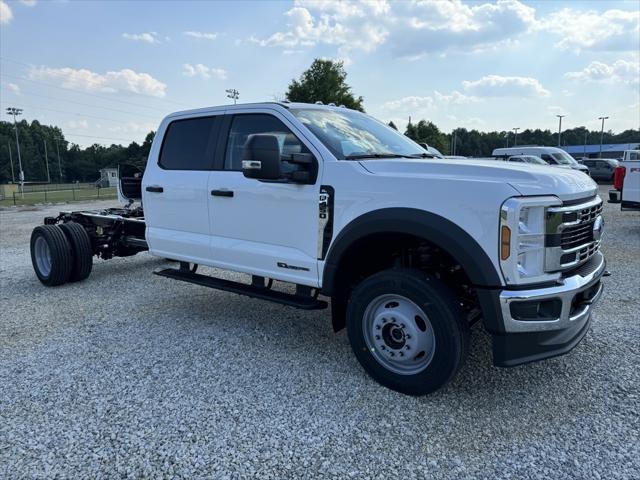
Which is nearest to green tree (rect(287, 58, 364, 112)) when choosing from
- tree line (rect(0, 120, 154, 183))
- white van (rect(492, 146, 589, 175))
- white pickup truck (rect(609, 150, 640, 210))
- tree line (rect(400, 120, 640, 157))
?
white van (rect(492, 146, 589, 175))

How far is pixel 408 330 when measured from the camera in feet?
11.0

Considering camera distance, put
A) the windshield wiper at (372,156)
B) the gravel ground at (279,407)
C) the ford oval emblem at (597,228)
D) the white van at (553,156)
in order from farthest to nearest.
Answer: the white van at (553,156) < the windshield wiper at (372,156) < the ford oval emblem at (597,228) < the gravel ground at (279,407)

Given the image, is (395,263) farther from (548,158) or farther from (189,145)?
(548,158)

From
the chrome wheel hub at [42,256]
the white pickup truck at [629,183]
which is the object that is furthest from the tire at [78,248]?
the white pickup truck at [629,183]

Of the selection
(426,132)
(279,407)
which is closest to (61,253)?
(279,407)

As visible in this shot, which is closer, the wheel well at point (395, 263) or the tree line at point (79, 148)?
the wheel well at point (395, 263)

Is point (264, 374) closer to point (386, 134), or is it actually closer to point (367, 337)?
point (367, 337)

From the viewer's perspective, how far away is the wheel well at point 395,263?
3.57 m

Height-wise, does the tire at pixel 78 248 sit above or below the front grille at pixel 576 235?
Result: below

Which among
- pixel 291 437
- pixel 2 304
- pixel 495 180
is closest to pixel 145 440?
pixel 291 437

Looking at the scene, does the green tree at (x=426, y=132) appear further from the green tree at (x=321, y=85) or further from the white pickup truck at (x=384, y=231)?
the white pickup truck at (x=384, y=231)

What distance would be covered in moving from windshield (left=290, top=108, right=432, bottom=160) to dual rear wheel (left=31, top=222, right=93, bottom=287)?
4.10 metres

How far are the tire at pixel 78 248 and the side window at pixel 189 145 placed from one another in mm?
2267

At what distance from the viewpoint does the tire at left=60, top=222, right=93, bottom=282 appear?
666 centimetres
